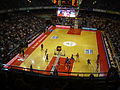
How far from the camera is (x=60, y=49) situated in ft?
66.2

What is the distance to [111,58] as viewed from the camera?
835 inches

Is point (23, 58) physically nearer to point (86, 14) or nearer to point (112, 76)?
point (112, 76)

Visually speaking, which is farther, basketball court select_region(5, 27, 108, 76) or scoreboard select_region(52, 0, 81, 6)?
scoreboard select_region(52, 0, 81, 6)

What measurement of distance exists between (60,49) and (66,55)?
2751 mm

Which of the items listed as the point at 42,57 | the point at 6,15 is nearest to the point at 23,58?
the point at 42,57

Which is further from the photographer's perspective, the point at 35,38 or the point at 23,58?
the point at 35,38

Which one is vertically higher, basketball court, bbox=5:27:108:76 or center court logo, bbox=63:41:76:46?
center court logo, bbox=63:41:76:46

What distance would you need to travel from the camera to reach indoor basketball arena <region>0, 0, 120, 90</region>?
37.2 ft

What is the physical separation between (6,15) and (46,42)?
1415 cm

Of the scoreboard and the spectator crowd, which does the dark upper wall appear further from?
the scoreboard

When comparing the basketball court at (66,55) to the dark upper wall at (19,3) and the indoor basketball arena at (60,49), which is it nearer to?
the indoor basketball arena at (60,49)

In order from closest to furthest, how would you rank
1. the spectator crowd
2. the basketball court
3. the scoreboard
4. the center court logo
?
the basketball court < the spectator crowd < the scoreboard < the center court logo

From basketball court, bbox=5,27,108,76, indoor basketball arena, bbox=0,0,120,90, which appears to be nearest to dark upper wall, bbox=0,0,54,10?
indoor basketball arena, bbox=0,0,120,90

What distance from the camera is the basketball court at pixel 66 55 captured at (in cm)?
1895
